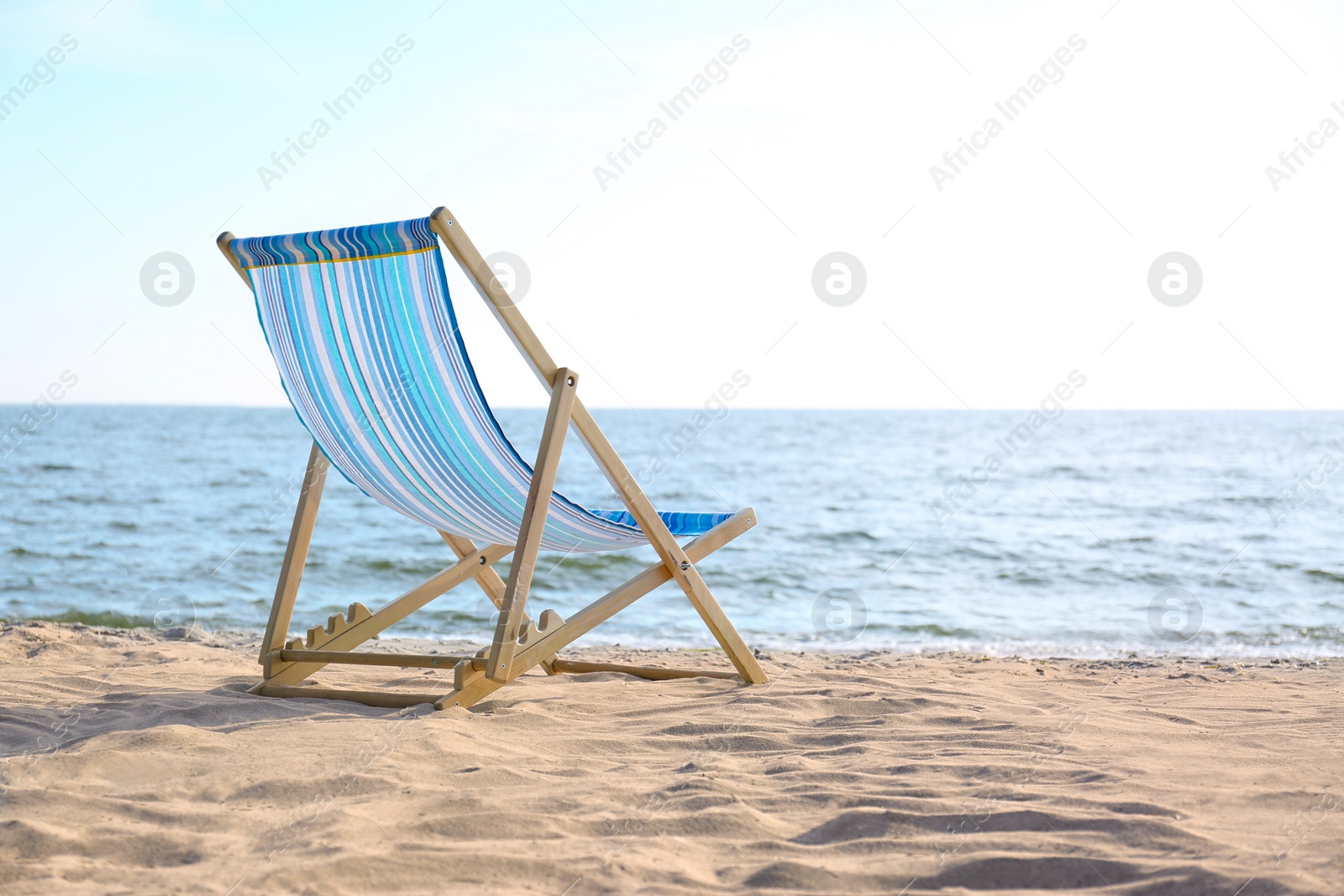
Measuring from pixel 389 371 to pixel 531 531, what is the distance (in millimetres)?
628

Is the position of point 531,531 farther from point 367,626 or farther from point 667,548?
point 367,626

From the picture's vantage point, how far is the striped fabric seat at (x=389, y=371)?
271 cm

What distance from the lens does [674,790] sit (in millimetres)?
2076

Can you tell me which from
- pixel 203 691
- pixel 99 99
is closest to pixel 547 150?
pixel 99 99

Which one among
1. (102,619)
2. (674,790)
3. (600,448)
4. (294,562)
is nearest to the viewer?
(674,790)

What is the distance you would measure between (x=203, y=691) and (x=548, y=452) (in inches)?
56.8

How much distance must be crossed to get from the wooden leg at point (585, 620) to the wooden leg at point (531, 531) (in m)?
0.05

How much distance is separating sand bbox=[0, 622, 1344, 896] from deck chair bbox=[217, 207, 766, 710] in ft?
0.73

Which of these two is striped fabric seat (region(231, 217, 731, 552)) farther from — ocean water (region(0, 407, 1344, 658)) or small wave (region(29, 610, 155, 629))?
small wave (region(29, 610, 155, 629))

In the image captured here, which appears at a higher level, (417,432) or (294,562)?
(417,432)

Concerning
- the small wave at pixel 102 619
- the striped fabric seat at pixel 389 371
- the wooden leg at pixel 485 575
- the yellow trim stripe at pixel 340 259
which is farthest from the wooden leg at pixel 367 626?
the small wave at pixel 102 619

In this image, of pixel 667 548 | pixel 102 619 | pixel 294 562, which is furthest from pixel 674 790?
pixel 102 619

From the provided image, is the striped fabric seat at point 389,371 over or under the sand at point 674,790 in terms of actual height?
over

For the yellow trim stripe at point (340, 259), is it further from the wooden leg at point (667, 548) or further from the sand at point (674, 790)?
the sand at point (674, 790)
